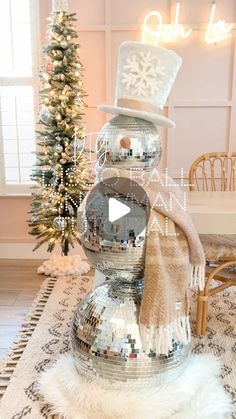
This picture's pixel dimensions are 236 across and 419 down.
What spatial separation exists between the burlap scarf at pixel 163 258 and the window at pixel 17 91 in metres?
1.81

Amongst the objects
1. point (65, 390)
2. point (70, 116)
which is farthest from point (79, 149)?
point (65, 390)

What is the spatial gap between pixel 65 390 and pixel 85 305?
0.31m

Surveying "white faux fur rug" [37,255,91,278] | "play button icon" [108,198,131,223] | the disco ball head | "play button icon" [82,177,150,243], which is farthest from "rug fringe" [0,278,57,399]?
Result: the disco ball head

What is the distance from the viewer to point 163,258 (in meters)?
1.31

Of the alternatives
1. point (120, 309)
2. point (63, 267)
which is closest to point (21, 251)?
point (63, 267)

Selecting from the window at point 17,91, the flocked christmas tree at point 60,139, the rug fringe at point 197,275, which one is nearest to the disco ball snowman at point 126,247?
the rug fringe at point 197,275

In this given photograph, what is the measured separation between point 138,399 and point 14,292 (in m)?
1.36

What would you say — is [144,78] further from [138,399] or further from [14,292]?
[14,292]

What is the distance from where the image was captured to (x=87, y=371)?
4.73 ft

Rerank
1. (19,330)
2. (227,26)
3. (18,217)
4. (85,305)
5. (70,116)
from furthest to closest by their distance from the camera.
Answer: (18,217) < (227,26) < (70,116) < (19,330) < (85,305)

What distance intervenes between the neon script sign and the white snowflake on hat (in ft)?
5.25

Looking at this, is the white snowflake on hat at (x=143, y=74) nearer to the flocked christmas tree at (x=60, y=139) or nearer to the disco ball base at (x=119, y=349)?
the disco ball base at (x=119, y=349)

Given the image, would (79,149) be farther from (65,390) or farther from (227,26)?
(65,390)

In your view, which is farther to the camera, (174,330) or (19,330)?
(19,330)
